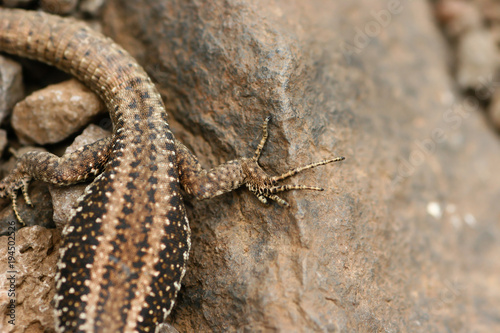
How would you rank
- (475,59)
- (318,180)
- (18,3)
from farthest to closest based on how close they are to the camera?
1. (475,59)
2. (18,3)
3. (318,180)

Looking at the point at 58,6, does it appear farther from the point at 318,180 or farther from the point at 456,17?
the point at 456,17

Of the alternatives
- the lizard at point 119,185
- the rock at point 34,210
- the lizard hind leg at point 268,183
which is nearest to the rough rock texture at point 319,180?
the lizard hind leg at point 268,183

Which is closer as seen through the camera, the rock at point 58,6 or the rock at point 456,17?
the rock at point 58,6

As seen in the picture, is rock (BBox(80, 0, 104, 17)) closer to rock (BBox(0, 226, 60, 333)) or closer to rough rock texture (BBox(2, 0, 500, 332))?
rough rock texture (BBox(2, 0, 500, 332))

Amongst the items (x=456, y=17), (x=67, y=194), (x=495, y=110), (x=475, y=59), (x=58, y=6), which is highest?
(x=58, y=6)

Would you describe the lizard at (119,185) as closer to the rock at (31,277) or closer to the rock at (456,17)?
the rock at (31,277)

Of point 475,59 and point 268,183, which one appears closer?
point 268,183

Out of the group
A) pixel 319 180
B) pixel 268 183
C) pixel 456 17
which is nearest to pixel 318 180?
pixel 319 180
